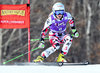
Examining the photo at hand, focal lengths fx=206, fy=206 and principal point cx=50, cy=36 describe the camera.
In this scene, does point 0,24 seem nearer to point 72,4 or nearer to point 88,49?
point 72,4

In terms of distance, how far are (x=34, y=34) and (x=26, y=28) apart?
29 cm

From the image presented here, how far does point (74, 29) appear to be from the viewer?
566 cm

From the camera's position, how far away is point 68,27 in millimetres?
5672

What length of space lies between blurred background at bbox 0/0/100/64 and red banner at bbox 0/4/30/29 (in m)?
0.12

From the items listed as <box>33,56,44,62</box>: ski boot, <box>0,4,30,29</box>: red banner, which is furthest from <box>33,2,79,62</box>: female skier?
<box>0,4,30,29</box>: red banner

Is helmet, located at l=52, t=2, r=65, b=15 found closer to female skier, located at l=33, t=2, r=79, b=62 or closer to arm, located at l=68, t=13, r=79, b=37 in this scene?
female skier, located at l=33, t=2, r=79, b=62

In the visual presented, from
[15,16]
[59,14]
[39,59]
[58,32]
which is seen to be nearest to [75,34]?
[58,32]

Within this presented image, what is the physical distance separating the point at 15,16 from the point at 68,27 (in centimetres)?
151

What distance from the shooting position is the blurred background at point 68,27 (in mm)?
5738

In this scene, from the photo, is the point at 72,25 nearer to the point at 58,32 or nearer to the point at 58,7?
the point at 58,32

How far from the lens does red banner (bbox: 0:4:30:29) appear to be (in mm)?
5754

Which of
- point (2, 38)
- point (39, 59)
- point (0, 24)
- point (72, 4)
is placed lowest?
point (39, 59)

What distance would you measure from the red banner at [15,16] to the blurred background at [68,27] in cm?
12

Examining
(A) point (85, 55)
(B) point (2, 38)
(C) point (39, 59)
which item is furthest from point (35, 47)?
(A) point (85, 55)
